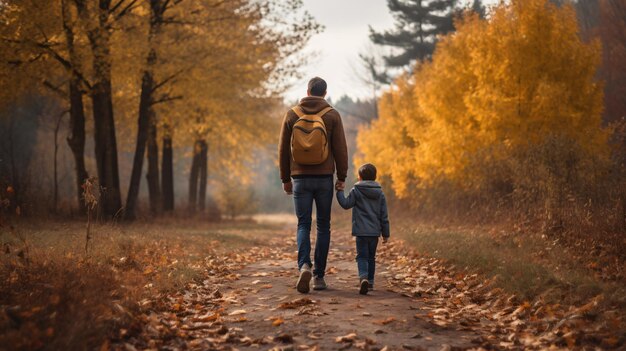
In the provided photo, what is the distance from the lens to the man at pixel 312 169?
21.8 ft

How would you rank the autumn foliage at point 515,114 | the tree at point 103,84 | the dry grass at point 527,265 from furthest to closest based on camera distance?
1. the tree at point 103,84
2. the autumn foliage at point 515,114
3. the dry grass at point 527,265

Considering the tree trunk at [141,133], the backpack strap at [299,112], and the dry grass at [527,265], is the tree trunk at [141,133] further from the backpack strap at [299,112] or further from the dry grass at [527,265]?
the backpack strap at [299,112]

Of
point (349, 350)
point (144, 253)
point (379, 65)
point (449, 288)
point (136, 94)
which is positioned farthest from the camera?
point (379, 65)

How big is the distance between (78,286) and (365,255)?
11.1ft

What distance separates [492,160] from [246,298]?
10155 millimetres

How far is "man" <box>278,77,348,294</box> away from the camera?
262 inches

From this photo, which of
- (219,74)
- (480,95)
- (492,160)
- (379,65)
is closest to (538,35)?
(480,95)

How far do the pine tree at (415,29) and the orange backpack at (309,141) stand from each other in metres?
27.1

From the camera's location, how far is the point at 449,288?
24.6 feet

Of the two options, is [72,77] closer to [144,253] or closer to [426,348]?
[144,253]

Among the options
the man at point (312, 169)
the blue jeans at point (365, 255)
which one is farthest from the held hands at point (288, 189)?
the blue jeans at point (365, 255)

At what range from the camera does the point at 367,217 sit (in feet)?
23.1

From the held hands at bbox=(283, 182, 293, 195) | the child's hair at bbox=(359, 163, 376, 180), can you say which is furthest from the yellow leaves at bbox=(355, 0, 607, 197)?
the held hands at bbox=(283, 182, 293, 195)

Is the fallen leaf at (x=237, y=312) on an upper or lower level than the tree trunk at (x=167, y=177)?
lower
